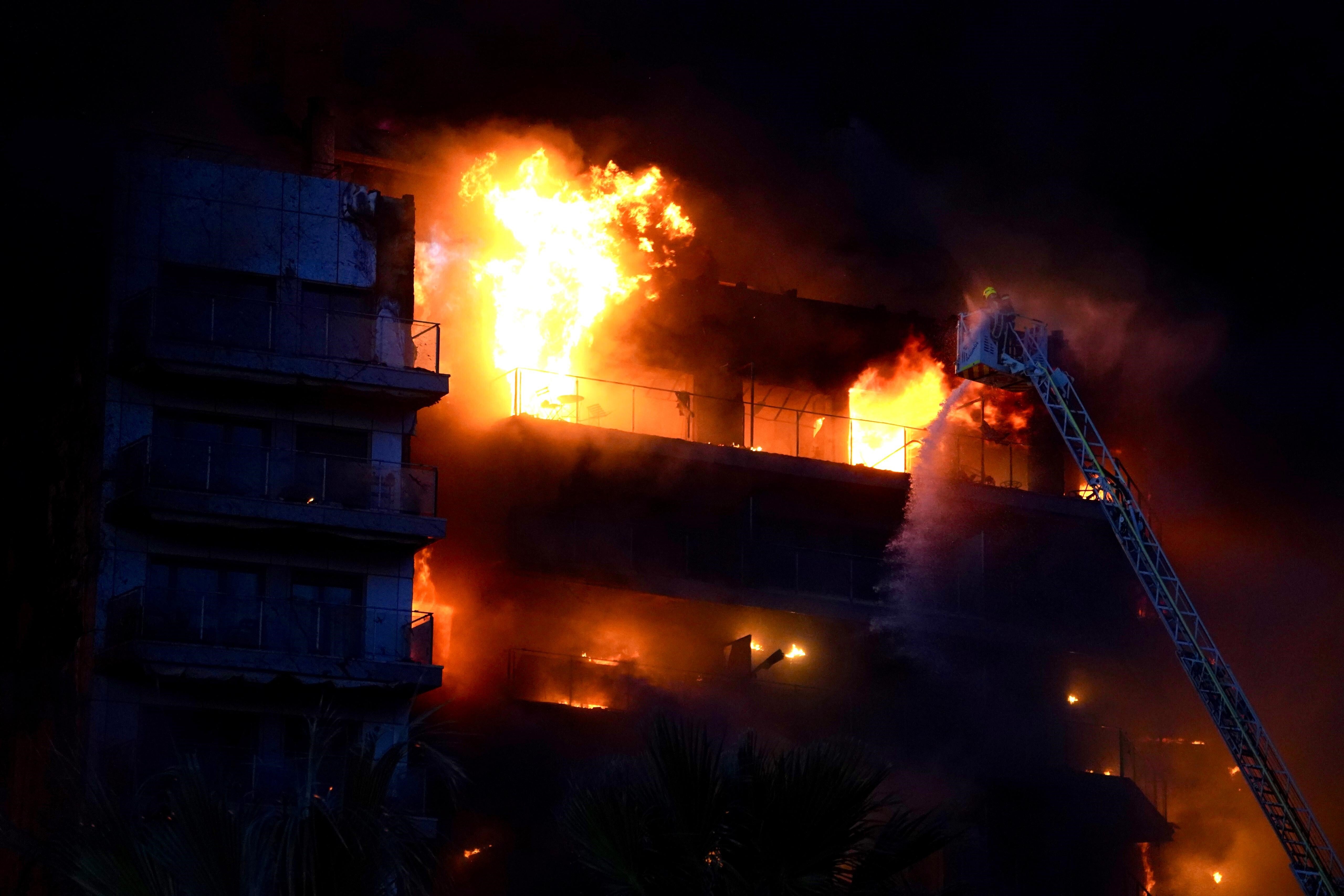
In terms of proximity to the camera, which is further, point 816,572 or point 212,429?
point 816,572

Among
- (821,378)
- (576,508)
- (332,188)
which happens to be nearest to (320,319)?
(332,188)

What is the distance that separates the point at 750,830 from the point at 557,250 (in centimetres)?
2779

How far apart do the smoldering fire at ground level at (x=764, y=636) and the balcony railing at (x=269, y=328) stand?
4.48m

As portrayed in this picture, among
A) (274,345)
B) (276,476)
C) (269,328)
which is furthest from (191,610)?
(269,328)

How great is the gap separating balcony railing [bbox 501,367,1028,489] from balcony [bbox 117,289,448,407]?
16.0ft

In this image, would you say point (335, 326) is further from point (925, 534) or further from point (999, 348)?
point (925, 534)

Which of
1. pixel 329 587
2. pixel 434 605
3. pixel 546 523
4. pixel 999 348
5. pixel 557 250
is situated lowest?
pixel 434 605

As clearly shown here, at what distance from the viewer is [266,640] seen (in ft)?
117

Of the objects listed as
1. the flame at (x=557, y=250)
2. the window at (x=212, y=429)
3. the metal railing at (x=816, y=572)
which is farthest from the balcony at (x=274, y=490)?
the metal railing at (x=816, y=572)

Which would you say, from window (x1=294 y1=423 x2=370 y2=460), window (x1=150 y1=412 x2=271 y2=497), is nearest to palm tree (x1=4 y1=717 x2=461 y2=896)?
window (x1=150 y1=412 x2=271 y2=497)

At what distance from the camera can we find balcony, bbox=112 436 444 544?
35688 millimetres

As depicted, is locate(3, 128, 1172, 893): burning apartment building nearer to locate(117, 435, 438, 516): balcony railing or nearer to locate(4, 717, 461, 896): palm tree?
locate(117, 435, 438, 516): balcony railing

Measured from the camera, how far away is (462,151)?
46.3 meters

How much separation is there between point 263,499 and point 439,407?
25.5 ft
